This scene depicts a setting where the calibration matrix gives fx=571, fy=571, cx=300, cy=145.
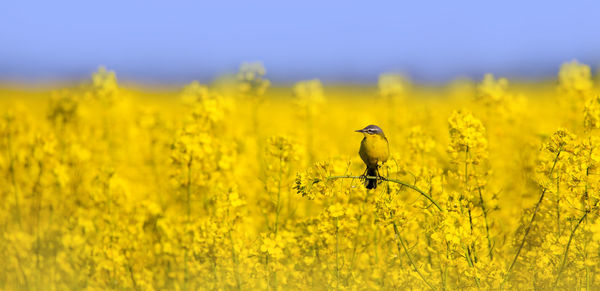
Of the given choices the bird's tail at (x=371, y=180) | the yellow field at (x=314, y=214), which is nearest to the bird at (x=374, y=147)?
the bird's tail at (x=371, y=180)

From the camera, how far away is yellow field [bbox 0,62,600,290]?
615cm

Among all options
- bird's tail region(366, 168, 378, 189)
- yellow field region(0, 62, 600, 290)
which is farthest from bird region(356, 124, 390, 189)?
yellow field region(0, 62, 600, 290)

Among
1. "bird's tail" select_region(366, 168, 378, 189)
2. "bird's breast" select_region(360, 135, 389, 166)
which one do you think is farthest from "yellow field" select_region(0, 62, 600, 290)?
"bird's breast" select_region(360, 135, 389, 166)

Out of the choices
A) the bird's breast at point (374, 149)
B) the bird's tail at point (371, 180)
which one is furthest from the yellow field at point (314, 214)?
the bird's breast at point (374, 149)

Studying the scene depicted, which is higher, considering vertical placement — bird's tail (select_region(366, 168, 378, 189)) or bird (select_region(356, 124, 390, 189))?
bird (select_region(356, 124, 390, 189))

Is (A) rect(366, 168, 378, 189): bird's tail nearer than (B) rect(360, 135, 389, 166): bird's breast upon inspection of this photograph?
No

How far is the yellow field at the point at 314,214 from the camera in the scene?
20.2ft

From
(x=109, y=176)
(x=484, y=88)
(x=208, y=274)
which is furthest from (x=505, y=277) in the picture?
(x=484, y=88)

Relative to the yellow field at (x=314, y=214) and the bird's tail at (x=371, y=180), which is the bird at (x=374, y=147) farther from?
the yellow field at (x=314, y=214)

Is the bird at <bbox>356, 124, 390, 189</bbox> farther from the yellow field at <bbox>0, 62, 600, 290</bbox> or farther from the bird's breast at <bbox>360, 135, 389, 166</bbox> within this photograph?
the yellow field at <bbox>0, 62, 600, 290</bbox>

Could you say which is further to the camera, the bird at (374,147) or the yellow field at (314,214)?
the yellow field at (314,214)

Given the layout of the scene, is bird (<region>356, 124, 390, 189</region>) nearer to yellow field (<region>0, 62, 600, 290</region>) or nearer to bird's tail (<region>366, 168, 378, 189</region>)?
bird's tail (<region>366, 168, 378, 189</region>)

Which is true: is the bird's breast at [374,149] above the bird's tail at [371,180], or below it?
above

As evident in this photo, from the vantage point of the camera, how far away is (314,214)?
9.24 m
